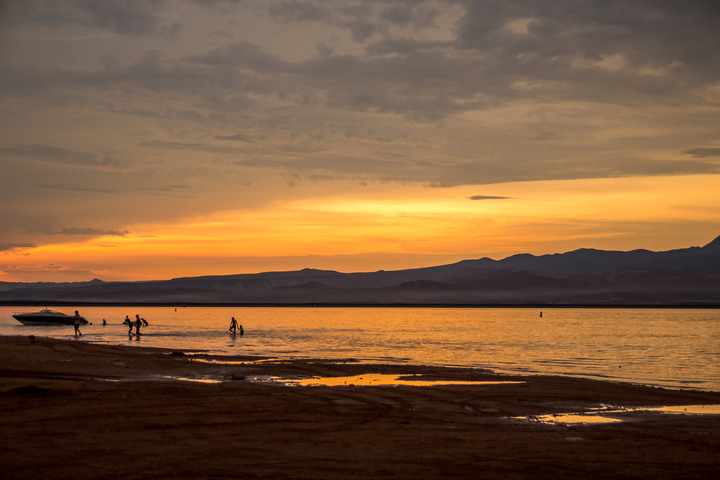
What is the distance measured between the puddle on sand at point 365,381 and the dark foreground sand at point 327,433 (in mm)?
1381

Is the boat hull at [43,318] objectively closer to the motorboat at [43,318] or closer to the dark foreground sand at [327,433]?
the motorboat at [43,318]

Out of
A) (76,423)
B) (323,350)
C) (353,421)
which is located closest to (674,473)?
(353,421)

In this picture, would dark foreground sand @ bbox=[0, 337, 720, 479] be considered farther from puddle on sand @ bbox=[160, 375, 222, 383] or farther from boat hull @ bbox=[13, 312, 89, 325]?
boat hull @ bbox=[13, 312, 89, 325]

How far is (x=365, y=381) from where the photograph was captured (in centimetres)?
2950

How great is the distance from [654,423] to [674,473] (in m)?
6.59

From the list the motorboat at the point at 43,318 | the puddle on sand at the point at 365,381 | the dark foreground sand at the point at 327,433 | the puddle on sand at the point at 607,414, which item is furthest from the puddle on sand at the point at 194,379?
the motorboat at the point at 43,318

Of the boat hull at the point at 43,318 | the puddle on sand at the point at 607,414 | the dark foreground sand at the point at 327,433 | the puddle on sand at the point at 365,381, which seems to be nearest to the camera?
the dark foreground sand at the point at 327,433

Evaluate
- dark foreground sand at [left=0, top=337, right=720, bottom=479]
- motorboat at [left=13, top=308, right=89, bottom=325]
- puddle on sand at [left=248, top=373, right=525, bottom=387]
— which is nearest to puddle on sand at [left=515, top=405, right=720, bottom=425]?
dark foreground sand at [left=0, top=337, right=720, bottom=479]

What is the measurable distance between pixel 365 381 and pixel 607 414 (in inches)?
433

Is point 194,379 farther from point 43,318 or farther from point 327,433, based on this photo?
point 43,318

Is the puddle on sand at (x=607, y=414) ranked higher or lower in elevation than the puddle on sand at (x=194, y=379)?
lower

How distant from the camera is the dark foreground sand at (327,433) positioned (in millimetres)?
13211

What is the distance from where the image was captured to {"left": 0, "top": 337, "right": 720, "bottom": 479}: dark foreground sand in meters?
13.2

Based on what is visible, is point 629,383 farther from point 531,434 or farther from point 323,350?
point 323,350
